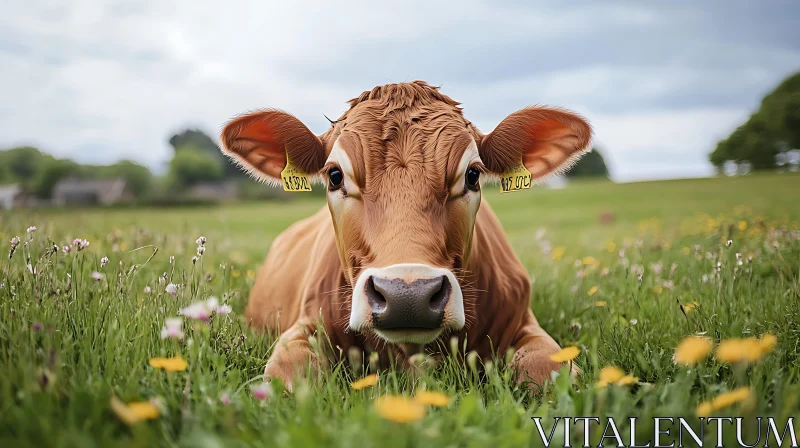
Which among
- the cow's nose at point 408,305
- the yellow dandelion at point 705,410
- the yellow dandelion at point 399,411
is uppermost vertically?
the cow's nose at point 408,305

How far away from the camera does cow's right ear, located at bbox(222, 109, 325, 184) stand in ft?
11.5

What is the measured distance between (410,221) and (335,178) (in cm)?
70

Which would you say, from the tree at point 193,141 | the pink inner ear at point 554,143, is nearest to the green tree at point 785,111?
the pink inner ear at point 554,143

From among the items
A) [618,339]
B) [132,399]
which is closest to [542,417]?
[618,339]

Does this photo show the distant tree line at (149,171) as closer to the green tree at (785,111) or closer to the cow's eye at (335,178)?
the green tree at (785,111)

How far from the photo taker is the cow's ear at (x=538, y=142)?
11.5ft

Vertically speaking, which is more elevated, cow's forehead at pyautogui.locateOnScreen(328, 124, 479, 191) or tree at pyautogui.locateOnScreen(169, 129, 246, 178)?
tree at pyautogui.locateOnScreen(169, 129, 246, 178)

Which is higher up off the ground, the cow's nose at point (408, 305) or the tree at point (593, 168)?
the tree at point (593, 168)

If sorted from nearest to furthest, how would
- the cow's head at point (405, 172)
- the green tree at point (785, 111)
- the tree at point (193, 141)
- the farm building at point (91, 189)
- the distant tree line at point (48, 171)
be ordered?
the cow's head at point (405, 172)
the green tree at point (785, 111)
the distant tree line at point (48, 171)
the farm building at point (91, 189)
the tree at point (193, 141)

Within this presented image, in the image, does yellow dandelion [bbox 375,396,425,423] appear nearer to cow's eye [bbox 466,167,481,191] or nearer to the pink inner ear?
cow's eye [bbox 466,167,481,191]

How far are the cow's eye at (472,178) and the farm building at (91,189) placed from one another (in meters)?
89.2

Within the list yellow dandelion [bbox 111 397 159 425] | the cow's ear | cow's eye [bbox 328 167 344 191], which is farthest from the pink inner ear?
yellow dandelion [bbox 111 397 159 425]

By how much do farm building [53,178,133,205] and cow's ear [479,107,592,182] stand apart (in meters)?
89.0

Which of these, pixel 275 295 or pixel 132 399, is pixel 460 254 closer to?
pixel 132 399
